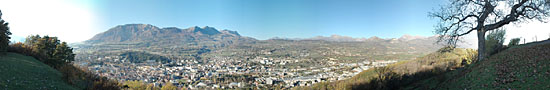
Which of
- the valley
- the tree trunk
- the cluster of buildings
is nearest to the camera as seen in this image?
the tree trunk

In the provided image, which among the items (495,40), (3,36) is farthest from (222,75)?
(495,40)

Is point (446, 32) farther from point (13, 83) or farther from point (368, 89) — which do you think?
point (13, 83)

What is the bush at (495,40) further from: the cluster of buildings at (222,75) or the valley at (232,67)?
the cluster of buildings at (222,75)

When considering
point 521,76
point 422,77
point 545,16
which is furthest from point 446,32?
point 521,76

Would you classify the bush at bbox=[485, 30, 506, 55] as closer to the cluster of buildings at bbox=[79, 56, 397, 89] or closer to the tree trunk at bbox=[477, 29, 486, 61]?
the tree trunk at bbox=[477, 29, 486, 61]

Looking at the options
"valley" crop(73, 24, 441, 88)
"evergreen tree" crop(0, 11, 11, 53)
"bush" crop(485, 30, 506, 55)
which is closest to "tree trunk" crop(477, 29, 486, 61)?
"valley" crop(73, 24, 441, 88)

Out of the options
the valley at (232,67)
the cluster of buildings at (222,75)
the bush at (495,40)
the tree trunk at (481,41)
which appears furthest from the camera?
the valley at (232,67)

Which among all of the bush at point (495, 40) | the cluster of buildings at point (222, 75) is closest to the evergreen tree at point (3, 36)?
the cluster of buildings at point (222, 75)

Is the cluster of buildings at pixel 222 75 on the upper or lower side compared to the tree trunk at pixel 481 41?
lower

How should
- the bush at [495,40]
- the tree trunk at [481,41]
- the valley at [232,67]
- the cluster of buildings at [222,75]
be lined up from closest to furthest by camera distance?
the tree trunk at [481,41]
the bush at [495,40]
the cluster of buildings at [222,75]
the valley at [232,67]

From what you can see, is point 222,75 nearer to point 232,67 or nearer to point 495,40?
point 232,67

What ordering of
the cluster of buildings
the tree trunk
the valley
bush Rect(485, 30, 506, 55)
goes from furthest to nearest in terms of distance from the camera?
the valley
the cluster of buildings
bush Rect(485, 30, 506, 55)
the tree trunk
